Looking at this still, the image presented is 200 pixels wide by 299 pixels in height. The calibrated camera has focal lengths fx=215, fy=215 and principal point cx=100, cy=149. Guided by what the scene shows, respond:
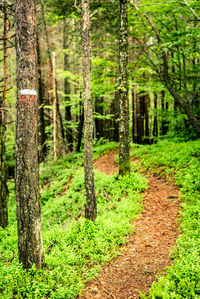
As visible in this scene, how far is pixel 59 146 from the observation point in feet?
52.8

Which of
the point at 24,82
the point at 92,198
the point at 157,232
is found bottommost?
the point at 157,232

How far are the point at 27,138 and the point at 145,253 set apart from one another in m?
4.08

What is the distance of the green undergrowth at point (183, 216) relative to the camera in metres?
3.68

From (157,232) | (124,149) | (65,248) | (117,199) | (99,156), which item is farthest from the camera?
(99,156)

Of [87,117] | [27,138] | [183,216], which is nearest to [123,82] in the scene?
[87,117]

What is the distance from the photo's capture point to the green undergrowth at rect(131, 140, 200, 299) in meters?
3.68

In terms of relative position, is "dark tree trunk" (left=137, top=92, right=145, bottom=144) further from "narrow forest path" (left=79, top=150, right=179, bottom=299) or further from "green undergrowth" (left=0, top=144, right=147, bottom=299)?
"narrow forest path" (left=79, top=150, right=179, bottom=299)

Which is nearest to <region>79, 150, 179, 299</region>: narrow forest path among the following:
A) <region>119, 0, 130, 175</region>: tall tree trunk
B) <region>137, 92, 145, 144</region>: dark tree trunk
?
<region>119, 0, 130, 175</region>: tall tree trunk

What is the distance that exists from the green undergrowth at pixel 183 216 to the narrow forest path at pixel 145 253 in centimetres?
32

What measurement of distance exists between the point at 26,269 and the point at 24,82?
147 inches

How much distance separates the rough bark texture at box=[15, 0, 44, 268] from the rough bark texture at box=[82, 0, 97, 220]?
252cm

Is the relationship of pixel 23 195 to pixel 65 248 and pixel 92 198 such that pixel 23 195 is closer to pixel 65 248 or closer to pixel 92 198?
pixel 65 248

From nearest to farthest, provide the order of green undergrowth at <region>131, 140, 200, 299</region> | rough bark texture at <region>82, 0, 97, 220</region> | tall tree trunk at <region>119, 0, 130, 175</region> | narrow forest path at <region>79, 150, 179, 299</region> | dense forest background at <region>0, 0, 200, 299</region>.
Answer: green undergrowth at <region>131, 140, 200, 299</region>
dense forest background at <region>0, 0, 200, 299</region>
narrow forest path at <region>79, 150, 179, 299</region>
rough bark texture at <region>82, 0, 97, 220</region>
tall tree trunk at <region>119, 0, 130, 175</region>

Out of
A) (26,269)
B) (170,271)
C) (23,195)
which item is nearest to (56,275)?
(26,269)
